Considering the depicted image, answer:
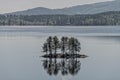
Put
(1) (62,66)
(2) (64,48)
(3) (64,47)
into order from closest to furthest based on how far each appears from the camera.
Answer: (1) (62,66) < (2) (64,48) < (3) (64,47)

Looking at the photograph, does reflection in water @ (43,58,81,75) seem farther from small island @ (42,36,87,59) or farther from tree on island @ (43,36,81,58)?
tree on island @ (43,36,81,58)

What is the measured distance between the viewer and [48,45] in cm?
7838

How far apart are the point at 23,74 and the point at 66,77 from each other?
20.7 ft

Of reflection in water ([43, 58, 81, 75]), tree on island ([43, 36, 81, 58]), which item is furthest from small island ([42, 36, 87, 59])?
reflection in water ([43, 58, 81, 75])

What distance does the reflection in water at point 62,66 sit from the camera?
57.0m

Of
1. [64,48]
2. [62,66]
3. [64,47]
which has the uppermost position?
[64,47]

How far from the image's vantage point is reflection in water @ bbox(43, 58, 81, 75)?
187ft

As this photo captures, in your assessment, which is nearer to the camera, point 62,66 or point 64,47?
point 62,66

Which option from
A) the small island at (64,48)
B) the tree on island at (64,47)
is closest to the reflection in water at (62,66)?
the small island at (64,48)

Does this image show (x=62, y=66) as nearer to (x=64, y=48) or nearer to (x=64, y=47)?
(x=64, y=48)

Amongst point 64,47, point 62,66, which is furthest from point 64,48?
point 62,66

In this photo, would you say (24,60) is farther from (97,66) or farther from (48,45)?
(97,66)

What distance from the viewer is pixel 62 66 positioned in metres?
62.1

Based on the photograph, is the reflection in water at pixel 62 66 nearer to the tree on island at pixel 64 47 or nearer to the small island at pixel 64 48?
the small island at pixel 64 48
